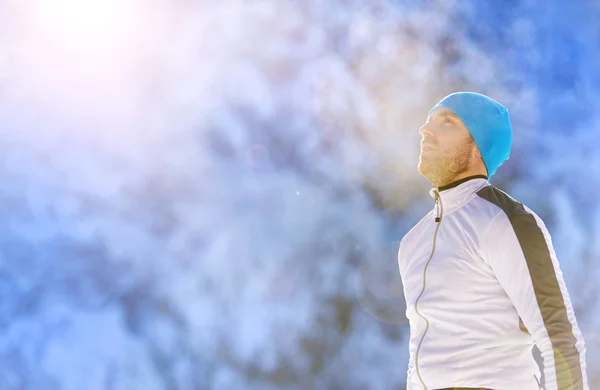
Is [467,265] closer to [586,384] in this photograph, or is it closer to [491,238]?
[491,238]

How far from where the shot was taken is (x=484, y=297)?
9.00ft

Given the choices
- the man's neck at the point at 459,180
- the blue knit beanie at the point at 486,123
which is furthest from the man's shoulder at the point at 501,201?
the blue knit beanie at the point at 486,123

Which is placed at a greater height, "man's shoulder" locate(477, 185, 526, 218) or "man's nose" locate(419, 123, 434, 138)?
"man's nose" locate(419, 123, 434, 138)

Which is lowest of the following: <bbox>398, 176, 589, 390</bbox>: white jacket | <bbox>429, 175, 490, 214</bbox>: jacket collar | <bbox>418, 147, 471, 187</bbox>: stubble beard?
<bbox>398, 176, 589, 390</bbox>: white jacket

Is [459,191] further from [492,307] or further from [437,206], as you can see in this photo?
[492,307]

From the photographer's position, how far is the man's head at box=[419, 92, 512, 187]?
3.28m

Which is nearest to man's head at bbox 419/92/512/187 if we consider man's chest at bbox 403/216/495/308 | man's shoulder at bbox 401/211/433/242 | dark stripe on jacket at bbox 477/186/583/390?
man's shoulder at bbox 401/211/433/242

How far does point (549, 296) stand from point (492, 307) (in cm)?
28

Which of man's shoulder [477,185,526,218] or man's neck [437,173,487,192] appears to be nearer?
man's shoulder [477,185,526,218]

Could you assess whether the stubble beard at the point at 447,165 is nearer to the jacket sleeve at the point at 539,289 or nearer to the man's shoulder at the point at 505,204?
the man's shoulder at the point at 505,204

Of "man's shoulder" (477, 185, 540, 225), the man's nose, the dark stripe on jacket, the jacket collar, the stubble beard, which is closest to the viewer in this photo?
the dark stripe on jacket

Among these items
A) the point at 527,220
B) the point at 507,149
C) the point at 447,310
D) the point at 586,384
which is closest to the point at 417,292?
the point at 447,310

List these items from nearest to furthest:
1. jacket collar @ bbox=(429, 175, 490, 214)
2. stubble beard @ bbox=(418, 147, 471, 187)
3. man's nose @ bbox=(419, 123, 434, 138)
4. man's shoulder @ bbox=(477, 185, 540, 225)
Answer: man's shoulder @ bbox=(477, 185, 540, 225), jacket collar @ bbox=(429, 175, 490, 214), stubble beard @ bbox=(418, 147, 471, 187), man's nose @ bbox=(419, 123, 434, 138)

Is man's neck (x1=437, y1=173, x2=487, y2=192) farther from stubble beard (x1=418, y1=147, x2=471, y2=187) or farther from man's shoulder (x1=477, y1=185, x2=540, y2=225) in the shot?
man's shoulder (x1=477, y1=185, x2=540, y2=225)
